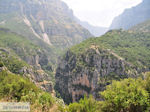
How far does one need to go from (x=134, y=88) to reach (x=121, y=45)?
339 ft

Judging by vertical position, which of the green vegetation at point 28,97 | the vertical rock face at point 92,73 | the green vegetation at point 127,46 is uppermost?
the green vegetation at point 127,46

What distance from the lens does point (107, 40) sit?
12356 cm

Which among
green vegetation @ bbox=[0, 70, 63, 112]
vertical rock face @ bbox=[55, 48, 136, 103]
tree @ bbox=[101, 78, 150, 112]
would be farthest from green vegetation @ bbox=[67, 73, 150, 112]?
vertical rock face @ bbox=[55, 48, 136, 103]

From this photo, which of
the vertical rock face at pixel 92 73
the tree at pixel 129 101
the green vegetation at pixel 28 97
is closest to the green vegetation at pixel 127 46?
the vertical rock face at pixel 92 73

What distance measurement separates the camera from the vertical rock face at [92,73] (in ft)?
278

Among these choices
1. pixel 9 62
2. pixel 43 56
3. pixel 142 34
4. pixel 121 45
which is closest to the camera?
pixel 9 62

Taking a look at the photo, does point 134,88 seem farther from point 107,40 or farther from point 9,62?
point 107,40

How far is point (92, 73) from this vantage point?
287 ft

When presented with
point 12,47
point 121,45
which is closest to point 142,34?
point 121,45

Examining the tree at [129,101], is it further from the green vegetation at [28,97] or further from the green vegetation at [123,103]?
the green vegetation at [28,97]

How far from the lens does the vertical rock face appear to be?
84.7 metres

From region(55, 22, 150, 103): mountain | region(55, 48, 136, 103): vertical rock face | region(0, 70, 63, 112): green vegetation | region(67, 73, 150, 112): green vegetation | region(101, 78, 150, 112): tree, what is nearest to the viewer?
region(0, 70, 63, 112): green vegetation

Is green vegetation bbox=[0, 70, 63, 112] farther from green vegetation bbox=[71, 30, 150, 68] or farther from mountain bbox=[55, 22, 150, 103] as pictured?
green vegetation bbox=[71, 30, 150, 68]

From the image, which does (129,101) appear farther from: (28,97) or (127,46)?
(127,46)
